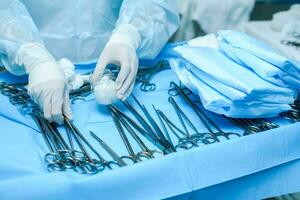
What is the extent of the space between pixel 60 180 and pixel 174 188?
0.21 m

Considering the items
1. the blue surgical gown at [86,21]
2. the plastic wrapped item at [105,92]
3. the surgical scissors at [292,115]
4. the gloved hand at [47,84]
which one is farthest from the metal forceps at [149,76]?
the surgical scissors at [292,115]

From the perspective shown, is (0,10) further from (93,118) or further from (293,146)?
(293,146)

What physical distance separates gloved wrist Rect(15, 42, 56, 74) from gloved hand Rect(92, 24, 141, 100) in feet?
0.42

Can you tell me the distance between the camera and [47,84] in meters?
0.80

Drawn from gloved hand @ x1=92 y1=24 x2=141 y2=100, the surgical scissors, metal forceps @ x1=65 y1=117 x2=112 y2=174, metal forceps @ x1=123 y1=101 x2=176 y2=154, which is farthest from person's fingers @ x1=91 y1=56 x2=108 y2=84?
the surgical scissors

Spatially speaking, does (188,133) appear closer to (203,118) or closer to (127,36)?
(203,118)

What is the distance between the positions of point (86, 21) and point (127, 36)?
0.23m

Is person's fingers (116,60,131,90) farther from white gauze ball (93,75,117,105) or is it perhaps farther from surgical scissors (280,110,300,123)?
surgical scissors (280,110,300,123)

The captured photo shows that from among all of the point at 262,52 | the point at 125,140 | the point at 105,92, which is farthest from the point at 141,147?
the point at 262,52

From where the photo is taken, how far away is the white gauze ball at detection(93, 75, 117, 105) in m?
0.84

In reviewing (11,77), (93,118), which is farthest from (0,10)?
(93,118)

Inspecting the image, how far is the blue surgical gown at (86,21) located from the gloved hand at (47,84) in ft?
0.30

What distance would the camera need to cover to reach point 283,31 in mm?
1355

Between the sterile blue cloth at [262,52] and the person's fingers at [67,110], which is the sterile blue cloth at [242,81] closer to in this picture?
the sterile blue cloth at [262,52]
